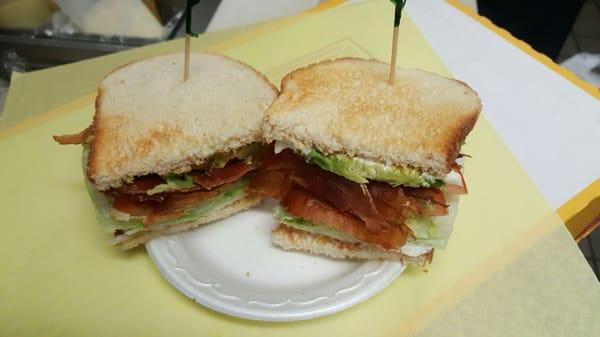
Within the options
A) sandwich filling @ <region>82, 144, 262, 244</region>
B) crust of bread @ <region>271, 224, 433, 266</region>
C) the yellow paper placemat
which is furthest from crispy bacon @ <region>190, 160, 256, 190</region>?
the yellow paper placemat

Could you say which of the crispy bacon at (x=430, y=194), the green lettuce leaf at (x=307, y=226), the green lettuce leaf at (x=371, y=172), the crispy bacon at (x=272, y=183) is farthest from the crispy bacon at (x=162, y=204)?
the crispy bacon at (x=430, y=194)

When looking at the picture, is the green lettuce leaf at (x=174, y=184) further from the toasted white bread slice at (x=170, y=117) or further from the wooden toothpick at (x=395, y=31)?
the wooden toothpick at (x=395, y=31)

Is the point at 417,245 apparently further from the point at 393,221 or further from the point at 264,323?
the point at 264,323

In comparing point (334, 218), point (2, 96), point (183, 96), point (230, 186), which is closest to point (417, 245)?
point (334, 218)

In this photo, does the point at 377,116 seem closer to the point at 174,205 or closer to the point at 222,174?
the point at 222,174

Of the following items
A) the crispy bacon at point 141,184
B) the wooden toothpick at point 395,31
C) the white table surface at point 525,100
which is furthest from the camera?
the white table surface at point 525,100

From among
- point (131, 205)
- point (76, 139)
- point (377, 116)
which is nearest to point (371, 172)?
point (377, 116)
